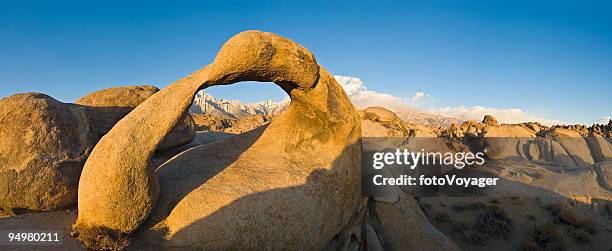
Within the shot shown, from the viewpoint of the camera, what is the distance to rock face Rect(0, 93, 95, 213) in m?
3.57

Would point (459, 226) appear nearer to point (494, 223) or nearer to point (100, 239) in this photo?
point (494, 223)

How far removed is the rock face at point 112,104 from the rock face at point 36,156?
625 mm

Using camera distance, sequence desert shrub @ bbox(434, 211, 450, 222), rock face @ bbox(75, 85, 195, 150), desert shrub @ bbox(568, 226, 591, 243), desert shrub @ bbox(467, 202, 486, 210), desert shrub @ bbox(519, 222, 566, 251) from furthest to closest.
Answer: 1. desert shrub @ bbox(467, 202, 486, 210)
2. desert shrub @ bbox(434, 211, 450, 222)
3. desert shrub @ bbox(568, 226, 591, 243)
4. desert shrub @ bbox(519, 222, 566, 251)
5. rock face @ bbox(75, 85, 195, 150)

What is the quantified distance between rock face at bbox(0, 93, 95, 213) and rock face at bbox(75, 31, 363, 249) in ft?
2.36

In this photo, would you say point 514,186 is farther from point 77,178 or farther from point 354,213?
point 77,178

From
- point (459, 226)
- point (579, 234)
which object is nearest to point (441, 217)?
point (459, 226)

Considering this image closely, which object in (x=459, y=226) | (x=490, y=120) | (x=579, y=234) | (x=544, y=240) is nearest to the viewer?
(x=544, y=240)

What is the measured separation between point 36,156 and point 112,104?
155 cm

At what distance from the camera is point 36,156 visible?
3.61 metres

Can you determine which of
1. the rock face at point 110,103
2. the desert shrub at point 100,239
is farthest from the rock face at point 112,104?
the desert shrub at point 100,239

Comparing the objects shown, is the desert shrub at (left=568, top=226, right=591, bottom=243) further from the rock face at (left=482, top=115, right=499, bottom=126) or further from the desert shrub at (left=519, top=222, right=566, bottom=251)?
the rock face at (left=482, top=115, right=499, bottom=126)

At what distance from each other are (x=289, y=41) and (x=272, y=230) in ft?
7.41

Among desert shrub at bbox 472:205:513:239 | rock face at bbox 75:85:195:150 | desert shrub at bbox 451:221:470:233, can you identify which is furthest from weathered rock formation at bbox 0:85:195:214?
desert shrub at bbox 472:205:513:239

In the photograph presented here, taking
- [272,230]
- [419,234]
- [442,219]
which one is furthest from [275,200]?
[442,219]
